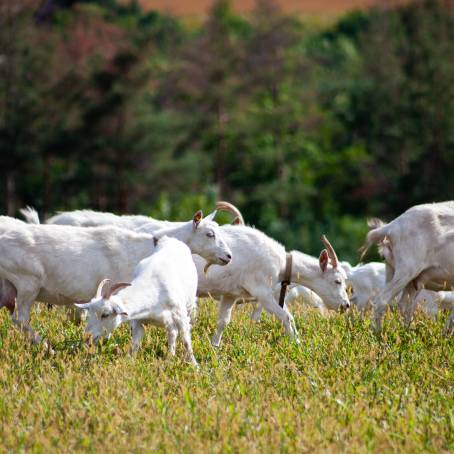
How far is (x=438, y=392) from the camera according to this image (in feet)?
25.3

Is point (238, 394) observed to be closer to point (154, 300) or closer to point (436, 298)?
point (154, 300)

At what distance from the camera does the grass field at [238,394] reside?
255 inches

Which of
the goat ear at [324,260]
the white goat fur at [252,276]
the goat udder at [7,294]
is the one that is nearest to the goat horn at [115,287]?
the goat udder at [7,294]

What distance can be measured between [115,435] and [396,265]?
16.5ft

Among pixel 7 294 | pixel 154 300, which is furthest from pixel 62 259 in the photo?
pixel 154 300

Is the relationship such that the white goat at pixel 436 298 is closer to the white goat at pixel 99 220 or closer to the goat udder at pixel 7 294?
the white goat at pixel 99 220

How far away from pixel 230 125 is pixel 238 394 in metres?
34.9

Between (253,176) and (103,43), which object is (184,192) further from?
(103,43)

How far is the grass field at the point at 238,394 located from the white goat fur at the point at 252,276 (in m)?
0.93

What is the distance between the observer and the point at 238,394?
749 centimetres

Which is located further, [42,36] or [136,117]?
[42,36]

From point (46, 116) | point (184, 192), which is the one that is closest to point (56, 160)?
point (46, 116)

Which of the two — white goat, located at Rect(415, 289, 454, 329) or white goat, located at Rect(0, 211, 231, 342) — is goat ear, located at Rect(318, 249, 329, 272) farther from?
white goat, located at Rect(415, 289, 454, 329)

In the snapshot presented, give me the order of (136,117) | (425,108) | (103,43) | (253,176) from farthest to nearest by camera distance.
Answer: (103,43)
(253,176)
(425,108)
(136,117)
